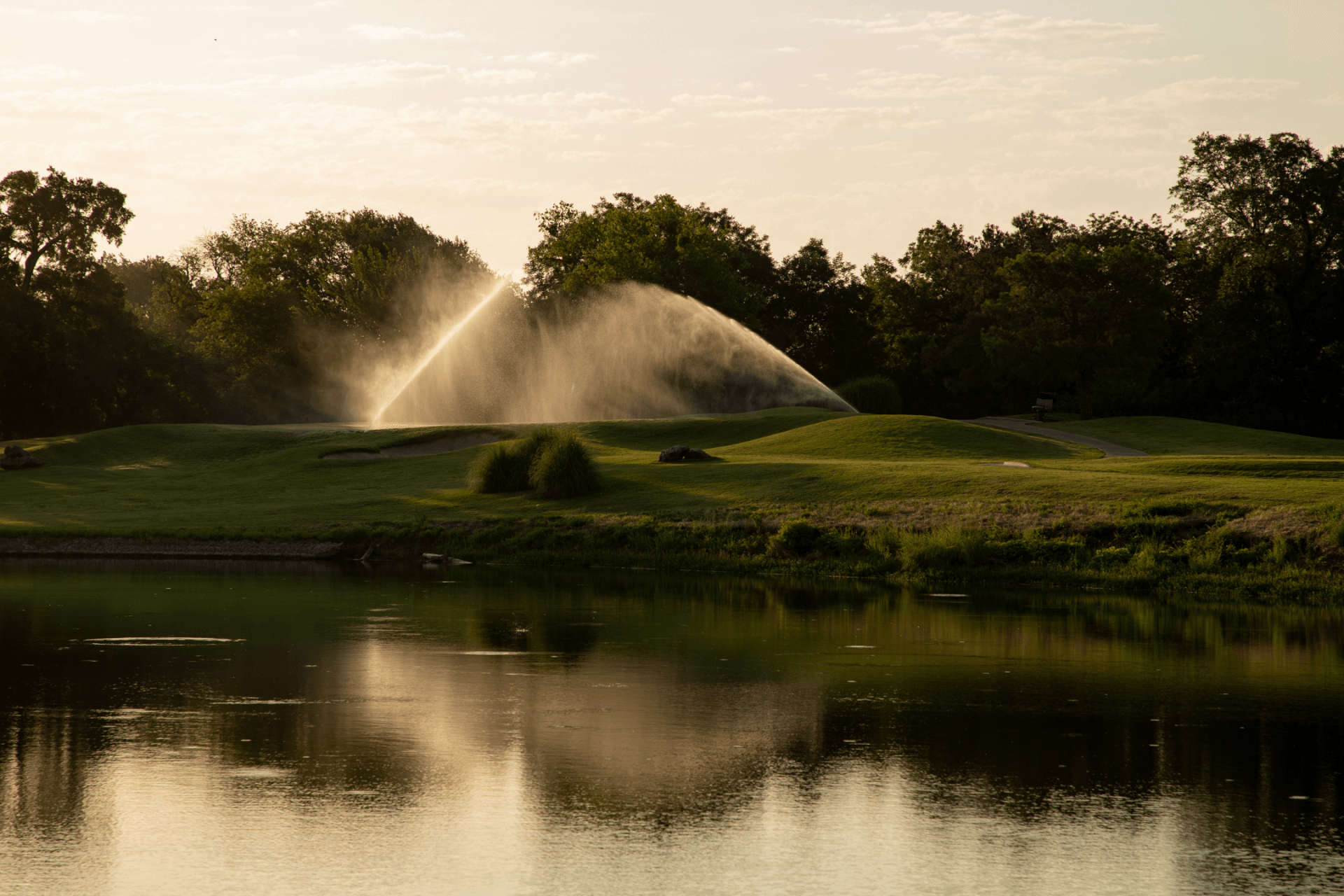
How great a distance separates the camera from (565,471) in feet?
128

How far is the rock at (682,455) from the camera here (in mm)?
45062

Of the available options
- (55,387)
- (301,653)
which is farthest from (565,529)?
(55,387)

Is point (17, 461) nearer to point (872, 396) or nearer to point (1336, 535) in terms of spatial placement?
point (872, 396)

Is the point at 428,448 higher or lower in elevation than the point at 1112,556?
higher

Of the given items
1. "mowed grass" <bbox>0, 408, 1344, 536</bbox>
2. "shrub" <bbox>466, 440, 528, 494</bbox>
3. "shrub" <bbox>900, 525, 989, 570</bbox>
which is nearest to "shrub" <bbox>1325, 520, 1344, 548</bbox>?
"mowed grass" <bbox>0, 408, 1344, 536</bbox>

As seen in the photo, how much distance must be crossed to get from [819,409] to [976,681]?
45.3 m

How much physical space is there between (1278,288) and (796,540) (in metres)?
57.1

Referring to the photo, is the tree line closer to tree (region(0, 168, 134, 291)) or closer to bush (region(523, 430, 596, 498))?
tree (region(0, 168, 134, 291))

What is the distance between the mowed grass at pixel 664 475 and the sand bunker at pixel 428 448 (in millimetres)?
615

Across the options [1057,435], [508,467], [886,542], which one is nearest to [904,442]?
[508,467]

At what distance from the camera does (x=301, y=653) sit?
17.0 meters

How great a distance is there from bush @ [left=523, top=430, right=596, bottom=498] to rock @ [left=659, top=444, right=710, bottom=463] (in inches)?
210

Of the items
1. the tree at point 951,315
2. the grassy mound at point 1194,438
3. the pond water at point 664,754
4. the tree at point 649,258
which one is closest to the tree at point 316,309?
the tree at point 649,258

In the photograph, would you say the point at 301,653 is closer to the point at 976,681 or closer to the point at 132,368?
the point at 976,681
